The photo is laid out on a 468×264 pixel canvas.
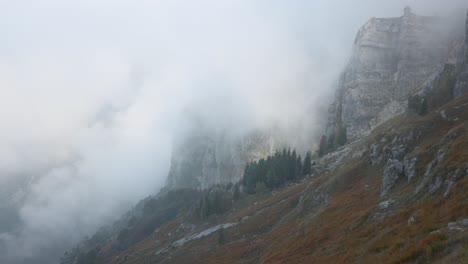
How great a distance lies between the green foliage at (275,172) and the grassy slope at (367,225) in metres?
36.9

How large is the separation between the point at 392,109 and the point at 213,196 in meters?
97.2

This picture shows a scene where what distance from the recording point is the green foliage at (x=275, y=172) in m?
136

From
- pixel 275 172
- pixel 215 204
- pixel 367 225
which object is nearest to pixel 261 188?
pixel 275 172

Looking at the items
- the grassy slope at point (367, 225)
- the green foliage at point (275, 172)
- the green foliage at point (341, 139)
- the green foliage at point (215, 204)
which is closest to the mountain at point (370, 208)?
the grassy slope at point (367, 225)

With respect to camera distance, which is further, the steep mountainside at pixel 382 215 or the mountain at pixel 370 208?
the mountain at pixel 370 208

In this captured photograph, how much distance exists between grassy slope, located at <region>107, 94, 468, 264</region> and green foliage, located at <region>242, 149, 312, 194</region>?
121ft

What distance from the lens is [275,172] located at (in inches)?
5453

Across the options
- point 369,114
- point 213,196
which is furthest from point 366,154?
point 369,114

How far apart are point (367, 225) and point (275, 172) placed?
10126 centimetres

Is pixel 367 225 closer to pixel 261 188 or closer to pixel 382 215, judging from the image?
pixel 382 215

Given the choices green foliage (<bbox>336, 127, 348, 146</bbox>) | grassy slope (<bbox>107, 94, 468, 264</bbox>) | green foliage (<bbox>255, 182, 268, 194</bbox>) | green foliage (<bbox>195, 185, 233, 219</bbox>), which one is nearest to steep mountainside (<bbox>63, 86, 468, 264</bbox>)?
grassy slope (<bbox>107, 94, 468, 264</bbox>)

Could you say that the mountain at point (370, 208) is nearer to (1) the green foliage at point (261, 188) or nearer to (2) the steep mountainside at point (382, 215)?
(2) the steep mountainside at point (382, 215)

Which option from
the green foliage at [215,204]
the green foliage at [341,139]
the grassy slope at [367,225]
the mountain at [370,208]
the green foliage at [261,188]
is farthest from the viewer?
the green foliage at [341,139]

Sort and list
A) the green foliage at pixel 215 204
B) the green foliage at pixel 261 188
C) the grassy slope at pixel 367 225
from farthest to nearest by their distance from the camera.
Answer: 1. the green foliage at pixel 261 188
2. the green foliage at pixel 215 204
3. the grassy slope at pixel 367 225
